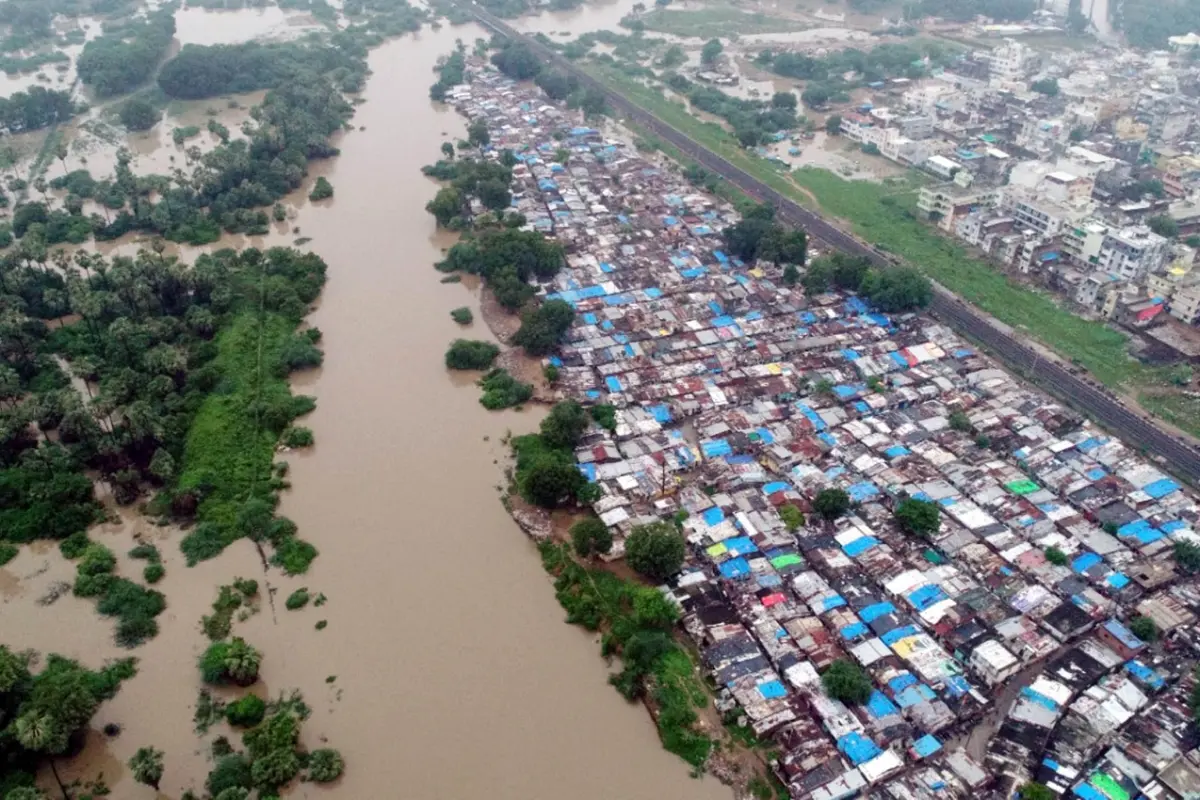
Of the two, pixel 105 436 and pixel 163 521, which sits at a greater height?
pixel 105 436

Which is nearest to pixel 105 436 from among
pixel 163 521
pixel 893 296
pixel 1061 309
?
pixel 163 521

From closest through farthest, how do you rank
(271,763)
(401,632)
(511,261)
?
(271,763), (401,632), (511,261)

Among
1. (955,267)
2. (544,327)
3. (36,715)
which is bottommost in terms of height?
(36,715)

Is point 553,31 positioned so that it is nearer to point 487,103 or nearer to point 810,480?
point 487,103

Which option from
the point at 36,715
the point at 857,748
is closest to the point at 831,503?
the point at 857,748

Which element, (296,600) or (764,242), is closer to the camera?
(296,600)

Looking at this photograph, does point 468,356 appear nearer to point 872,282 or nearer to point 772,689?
point 872,282
